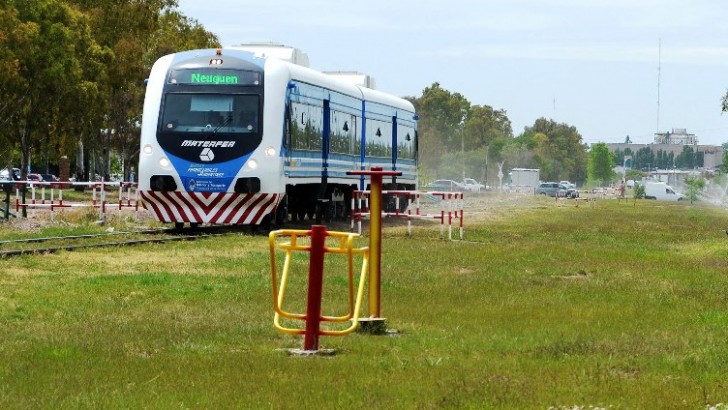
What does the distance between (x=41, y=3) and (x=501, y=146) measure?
105450mm

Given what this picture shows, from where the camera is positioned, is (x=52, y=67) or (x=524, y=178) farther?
(x=524, y=178)

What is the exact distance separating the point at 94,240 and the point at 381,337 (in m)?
15.1

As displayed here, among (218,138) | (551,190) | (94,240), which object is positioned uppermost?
(218,138)

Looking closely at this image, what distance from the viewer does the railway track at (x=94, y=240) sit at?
76.7ft

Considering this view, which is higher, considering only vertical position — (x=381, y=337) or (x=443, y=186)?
(x=381, y=337)

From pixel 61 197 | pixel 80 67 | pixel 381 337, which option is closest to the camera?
pixel 381 337

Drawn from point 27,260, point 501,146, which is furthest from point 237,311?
point 501,146

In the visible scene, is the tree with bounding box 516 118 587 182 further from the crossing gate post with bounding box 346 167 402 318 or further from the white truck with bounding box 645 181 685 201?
the crossing gate post with bounding box 346 167 402 318

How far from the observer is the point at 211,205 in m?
30.0

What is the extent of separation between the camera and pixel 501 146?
162 m

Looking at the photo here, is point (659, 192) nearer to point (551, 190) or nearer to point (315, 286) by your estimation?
point (551, 190)

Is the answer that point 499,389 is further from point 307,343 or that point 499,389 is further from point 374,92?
point 374,92

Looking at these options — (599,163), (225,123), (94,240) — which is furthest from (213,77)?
(599,163)

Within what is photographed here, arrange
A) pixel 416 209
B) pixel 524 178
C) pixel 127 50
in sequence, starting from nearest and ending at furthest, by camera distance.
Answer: pixel 416 209 < pixel 127 50 < pixel 524 178
